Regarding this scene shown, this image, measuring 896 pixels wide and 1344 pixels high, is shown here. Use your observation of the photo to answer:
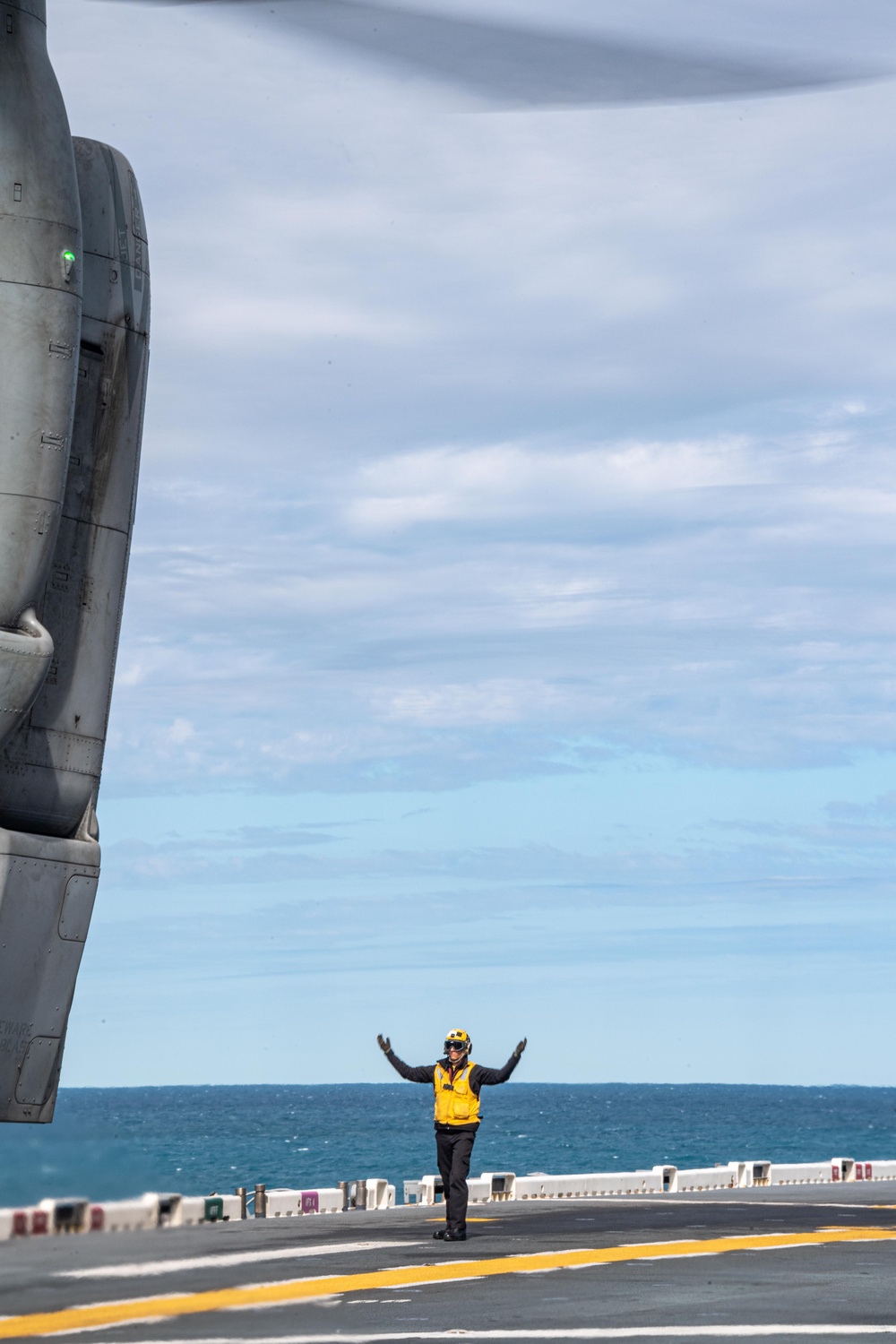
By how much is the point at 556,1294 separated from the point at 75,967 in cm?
575

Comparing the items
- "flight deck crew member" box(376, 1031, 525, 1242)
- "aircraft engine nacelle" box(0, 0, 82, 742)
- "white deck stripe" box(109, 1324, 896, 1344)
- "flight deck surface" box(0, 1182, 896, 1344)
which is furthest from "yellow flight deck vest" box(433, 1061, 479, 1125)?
"white deck stripe" box(109, 1324, 896, 1344)

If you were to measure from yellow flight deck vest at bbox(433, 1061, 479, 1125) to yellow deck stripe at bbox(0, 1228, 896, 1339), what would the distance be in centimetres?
173

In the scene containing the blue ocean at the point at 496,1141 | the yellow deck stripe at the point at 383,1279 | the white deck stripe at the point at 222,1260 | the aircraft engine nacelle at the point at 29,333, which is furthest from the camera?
the blue ocean at the point at 496,1141

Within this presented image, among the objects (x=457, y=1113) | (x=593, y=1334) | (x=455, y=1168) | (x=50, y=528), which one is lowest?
(x=593, y=1334)

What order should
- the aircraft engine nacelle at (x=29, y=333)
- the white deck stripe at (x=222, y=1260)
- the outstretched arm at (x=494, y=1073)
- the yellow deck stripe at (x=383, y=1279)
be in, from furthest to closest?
the outstretched arm at (x=494, y=1073), the aircraft engine nacelle at (x=29, y=333), the white deck stripe at (x=222, y=1260), the yellow deck stripe at (x=383, y=1279)

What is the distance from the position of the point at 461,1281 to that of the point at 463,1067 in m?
3.68

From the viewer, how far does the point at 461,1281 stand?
14.4 meters

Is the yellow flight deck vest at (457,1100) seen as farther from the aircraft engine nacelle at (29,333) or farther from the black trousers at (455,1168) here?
the aircraft engine nacelle at (29,333)

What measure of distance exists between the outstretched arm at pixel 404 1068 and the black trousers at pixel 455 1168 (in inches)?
29.2

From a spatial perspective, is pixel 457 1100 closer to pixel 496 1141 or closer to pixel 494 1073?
pixel 494 1073

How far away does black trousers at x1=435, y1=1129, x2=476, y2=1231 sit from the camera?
56.7 feet

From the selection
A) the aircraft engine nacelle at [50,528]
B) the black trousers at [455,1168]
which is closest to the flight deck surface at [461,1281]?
the black trousers at [455,1168]

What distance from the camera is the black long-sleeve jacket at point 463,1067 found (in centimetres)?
1728

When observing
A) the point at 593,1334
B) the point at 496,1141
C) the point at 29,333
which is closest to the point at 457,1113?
the point at 593,1334
